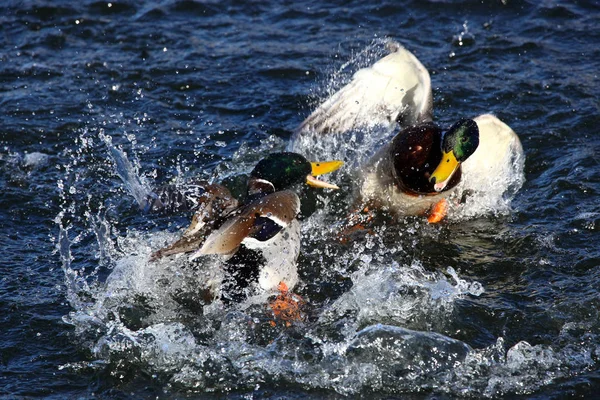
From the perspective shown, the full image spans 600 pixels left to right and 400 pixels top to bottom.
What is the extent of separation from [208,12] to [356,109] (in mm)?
3485

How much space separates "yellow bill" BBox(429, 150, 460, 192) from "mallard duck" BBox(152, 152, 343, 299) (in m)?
0.95

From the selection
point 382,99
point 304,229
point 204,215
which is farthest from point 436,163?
point 204,215

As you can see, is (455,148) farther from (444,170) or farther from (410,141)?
(410,141)

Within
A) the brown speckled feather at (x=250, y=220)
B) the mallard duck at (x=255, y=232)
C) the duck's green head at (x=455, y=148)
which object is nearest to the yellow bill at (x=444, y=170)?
the duck's green head at (x=455, y=148)

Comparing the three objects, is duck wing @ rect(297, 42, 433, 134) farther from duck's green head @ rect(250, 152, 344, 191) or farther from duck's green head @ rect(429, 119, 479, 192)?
duck's green head @ rect(250, 152, 344, 191)

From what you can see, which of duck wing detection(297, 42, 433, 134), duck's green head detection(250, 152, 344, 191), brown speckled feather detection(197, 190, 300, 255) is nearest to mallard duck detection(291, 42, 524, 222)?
duck wing detection(297, 42, 433, 134)

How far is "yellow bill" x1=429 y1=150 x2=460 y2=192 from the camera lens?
5527 millimetres

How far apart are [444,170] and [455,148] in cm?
17

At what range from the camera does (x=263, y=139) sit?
6.92 meters

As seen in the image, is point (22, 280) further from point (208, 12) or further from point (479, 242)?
point (208, 12)

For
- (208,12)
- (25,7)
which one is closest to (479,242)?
(208,12)

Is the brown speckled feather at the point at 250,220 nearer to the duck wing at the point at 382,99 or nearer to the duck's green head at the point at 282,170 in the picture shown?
the duck's green head at the point at 282,170

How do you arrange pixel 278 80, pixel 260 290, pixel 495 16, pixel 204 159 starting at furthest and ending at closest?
pixel 495 16, pixel 278 80, pixel 204 159, pixel 260 290

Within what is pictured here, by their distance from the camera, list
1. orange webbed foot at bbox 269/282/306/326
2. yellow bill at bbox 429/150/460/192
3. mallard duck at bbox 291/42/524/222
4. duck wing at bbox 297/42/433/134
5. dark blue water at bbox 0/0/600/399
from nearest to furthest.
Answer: dark blue water at bbox 0/0/600/399 < orange webbed foot at bbox 269/282/306/326 < yellow bill at bbox 429/150/460/192 < mallard duck at bbox 291/42/524/222 < duck wing at bbox 297/42/433/134
